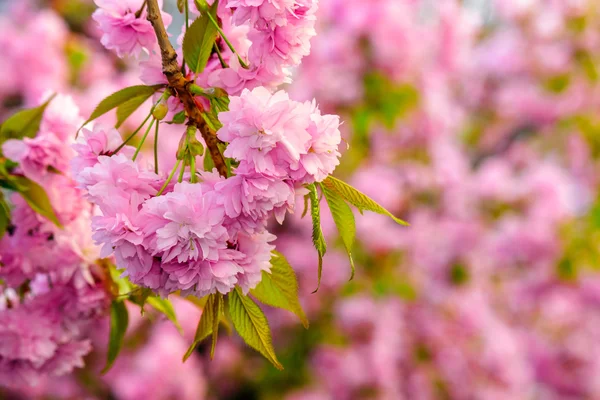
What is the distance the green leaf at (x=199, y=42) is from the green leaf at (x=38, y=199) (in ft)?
0.80

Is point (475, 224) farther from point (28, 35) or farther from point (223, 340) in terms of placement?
point (28, 35)

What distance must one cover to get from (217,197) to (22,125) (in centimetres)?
36

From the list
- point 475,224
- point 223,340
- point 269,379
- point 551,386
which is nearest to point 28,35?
point 223,340

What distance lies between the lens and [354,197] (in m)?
0.45

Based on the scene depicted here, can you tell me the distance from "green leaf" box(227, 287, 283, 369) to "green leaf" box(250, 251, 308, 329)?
34 millimetres

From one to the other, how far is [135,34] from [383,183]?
179 centimetres

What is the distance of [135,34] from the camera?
515mm

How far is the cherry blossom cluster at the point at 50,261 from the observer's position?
63 cm

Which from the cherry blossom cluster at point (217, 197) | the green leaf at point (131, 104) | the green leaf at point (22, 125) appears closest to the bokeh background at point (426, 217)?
the green leaf at point (22, 125)

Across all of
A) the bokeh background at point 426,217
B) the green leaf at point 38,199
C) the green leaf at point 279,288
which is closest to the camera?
the green leaf at point 279,288

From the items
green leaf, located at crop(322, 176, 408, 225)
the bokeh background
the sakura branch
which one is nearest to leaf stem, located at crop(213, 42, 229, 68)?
the sakura branch

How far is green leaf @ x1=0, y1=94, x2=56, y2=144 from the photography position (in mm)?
662

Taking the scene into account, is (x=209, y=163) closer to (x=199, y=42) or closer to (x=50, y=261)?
(x=199, y=42)

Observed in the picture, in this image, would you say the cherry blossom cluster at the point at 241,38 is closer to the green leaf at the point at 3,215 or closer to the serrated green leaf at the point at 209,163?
the serrated green leaf at the point at 209,163
